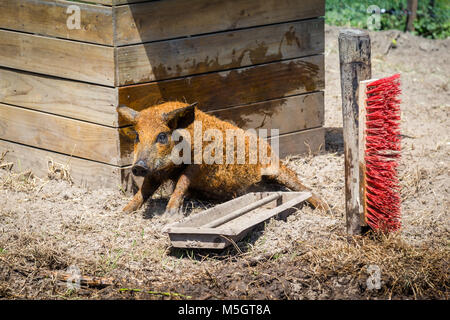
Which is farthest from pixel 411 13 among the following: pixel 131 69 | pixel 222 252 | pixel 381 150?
pixel 222 252

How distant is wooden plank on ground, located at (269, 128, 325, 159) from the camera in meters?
6.09

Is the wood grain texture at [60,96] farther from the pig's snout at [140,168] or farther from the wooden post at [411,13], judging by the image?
the wooden post at [411,13]

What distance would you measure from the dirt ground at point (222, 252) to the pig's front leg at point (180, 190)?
0.13 metres

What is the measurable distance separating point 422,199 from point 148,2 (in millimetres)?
2660

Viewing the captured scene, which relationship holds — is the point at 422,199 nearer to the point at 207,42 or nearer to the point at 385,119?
the point at 385,119

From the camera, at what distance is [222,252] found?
430 cm

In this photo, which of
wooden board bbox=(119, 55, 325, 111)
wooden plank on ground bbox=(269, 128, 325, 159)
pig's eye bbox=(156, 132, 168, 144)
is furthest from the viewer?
wooden plank on ground bbox=(269, 128, 325, 159)

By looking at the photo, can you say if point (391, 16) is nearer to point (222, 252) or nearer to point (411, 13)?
point (411, 13)

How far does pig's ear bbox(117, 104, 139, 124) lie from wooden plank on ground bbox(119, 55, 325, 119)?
0.58ft

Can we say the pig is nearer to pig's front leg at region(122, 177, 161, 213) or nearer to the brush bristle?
pig's front leg at region(122, 177, 161, 213)

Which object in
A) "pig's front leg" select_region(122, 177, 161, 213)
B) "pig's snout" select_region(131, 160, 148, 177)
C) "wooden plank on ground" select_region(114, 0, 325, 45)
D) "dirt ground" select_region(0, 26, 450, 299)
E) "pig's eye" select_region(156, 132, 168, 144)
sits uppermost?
"wooden plank on ground" select_region(114, 0, 325, 45)

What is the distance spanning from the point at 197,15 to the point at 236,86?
751 millimetres

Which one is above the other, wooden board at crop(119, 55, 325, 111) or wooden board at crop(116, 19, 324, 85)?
wooden board at crop(116, 19, 324, 85)

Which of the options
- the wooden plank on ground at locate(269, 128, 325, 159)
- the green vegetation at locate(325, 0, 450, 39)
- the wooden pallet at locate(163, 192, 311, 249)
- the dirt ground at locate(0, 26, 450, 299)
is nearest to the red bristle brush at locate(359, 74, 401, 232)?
the dirt ground at locate(0, 26, 450, 299)
